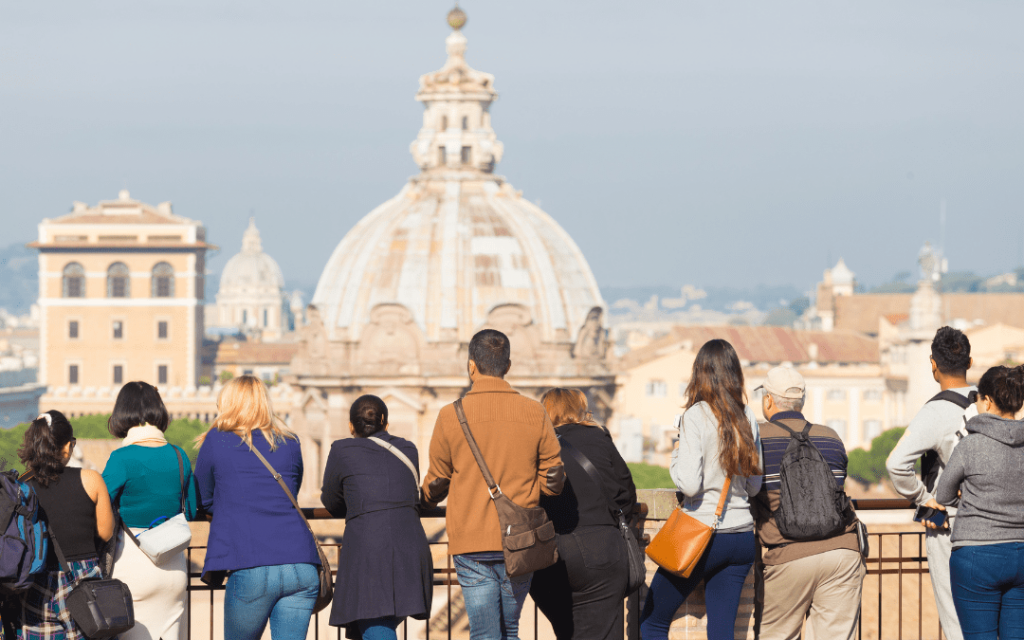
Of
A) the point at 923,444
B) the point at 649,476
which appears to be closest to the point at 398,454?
the point at 923,444

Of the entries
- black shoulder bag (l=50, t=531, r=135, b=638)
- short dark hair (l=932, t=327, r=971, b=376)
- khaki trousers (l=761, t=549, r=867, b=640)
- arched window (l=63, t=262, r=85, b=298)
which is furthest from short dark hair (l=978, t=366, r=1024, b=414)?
arched window (l=63, t=262, r=85, b=298)

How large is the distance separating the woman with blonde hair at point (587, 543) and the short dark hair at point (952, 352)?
1.76m

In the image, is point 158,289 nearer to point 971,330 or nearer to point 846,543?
point 971,330

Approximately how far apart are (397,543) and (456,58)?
3124 centimetres

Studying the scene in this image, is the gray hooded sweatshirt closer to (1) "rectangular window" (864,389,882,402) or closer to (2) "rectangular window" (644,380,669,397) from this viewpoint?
(2) "rectangular window" (644,380,669,397)

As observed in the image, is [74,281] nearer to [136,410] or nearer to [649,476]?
[649,476]

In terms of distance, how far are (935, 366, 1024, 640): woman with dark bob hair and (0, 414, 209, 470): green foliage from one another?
2036 inches

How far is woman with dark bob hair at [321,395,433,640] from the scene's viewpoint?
7.89 metres

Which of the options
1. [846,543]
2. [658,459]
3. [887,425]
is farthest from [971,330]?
[846,543]

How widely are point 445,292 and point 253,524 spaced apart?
28836 millimetres

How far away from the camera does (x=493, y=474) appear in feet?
25.3

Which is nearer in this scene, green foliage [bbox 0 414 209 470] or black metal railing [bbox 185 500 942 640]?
black metal railing [bbox 185 500 942 640]

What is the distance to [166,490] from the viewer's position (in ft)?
26.3

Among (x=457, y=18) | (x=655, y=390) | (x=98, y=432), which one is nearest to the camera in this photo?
(x=457, y=18)
